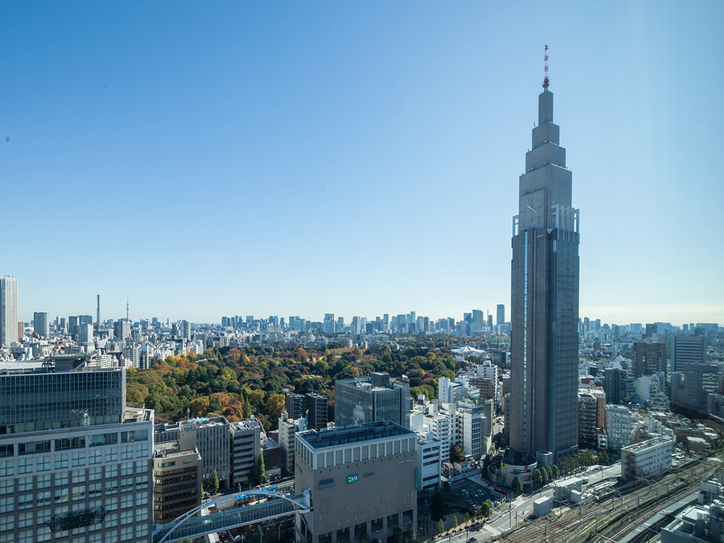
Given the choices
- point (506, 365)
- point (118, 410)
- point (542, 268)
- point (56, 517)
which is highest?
point (542, 268)

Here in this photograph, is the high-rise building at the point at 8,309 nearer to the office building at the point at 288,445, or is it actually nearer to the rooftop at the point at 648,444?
the office building at the point at 288,445

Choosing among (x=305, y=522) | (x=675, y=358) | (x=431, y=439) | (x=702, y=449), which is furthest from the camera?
(x=431, y=439)

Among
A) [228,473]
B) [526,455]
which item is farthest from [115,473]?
[526,455]

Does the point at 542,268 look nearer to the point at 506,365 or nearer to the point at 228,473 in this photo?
the point at 228,473

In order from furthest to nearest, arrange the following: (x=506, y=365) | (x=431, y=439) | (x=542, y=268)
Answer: (x=506, y=365)
(x=542, y=268)
(x=431, y=439)

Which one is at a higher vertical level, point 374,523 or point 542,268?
point 542,268

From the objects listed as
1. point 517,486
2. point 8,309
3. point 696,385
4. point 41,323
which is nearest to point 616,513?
point 696,385
